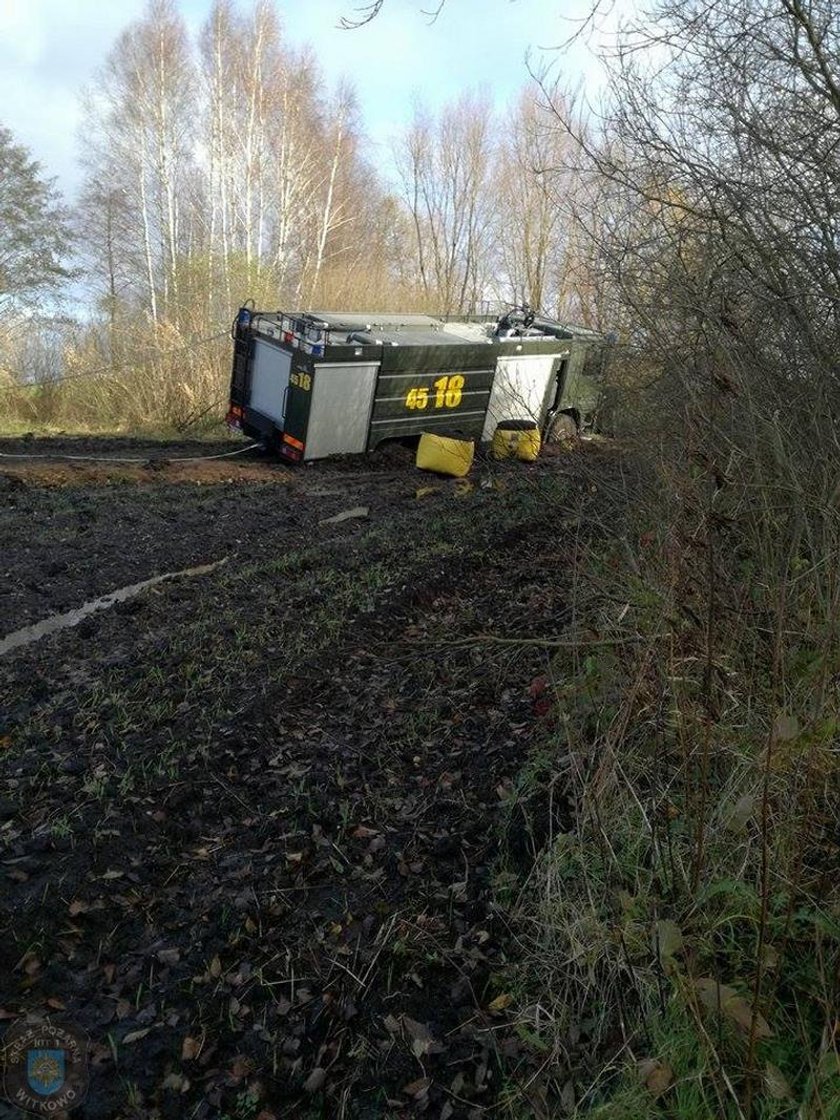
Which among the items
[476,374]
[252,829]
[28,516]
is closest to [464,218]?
[476,374]

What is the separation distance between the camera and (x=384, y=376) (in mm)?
13648

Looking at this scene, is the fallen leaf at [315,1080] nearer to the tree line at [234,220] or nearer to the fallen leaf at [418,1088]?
the fallen leaf at [418,1088]

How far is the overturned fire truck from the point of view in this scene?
13180 mm

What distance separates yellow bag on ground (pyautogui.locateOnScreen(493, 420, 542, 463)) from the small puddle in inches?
241

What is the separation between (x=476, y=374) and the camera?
15.1 meters

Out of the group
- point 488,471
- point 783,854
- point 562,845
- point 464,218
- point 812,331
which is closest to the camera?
point 783,854

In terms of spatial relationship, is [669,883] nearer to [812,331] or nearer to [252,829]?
[252,829]

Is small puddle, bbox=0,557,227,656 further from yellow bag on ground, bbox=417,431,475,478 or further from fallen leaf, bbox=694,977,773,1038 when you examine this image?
yellow bag on ground, bbox=417,431,475,478

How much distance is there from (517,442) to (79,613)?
8446 mm

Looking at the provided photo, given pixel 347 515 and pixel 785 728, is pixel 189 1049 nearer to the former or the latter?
pixel 785 728

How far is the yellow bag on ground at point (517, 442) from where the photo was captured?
12969 mm

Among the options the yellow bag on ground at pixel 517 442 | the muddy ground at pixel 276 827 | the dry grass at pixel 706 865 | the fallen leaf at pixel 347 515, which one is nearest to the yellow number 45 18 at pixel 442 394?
the yellow bag on ground at pixel 517 442

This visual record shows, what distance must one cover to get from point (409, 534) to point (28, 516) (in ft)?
14.3

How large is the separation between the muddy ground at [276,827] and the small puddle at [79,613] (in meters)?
0.13
